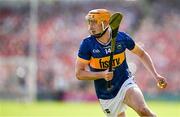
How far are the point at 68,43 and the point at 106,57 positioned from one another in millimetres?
24155

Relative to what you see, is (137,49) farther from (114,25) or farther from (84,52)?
(84,52)

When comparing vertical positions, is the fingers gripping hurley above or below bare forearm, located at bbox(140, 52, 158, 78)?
above

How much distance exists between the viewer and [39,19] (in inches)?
1506

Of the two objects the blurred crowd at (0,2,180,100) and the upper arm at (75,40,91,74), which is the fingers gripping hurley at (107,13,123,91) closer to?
the upper arm at (75,40,91,74)

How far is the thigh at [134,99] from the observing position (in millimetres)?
11364

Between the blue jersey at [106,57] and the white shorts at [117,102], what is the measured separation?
60 millimetres

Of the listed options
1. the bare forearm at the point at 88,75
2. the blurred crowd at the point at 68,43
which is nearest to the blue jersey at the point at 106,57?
the bare forearm at the point at 88,75

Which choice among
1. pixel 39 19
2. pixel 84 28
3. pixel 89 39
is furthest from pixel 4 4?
pixel 89 39

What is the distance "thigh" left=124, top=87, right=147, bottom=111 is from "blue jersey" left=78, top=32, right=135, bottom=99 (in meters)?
0.23

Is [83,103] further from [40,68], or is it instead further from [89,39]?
[89,39]

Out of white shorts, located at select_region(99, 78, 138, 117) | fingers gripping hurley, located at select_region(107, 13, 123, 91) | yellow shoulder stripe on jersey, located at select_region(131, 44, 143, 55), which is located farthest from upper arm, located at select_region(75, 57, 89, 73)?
yellow shoulder stripe on jersey, located at select_region(131, 44, 143, 55)

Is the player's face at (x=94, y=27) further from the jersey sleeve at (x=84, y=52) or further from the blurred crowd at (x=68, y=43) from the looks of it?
the blurred crowd at (x=68, y=43)

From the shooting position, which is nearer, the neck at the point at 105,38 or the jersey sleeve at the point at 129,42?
the neck at the point at 105,38

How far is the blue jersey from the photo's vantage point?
11688 millimetres
